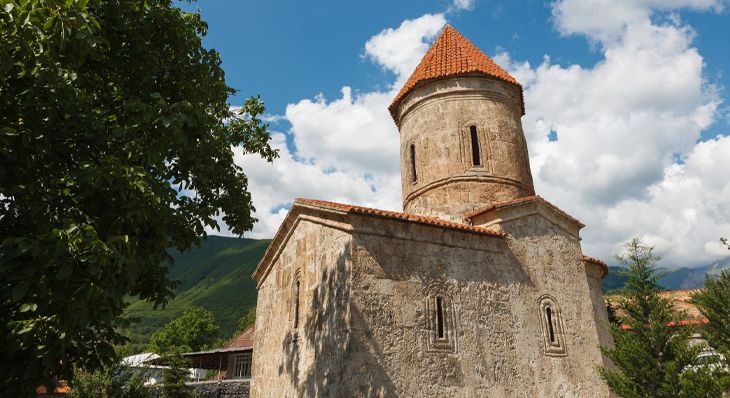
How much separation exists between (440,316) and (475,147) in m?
5.53

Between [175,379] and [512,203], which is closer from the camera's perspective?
[512,203]

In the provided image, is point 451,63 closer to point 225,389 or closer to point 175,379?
point 175,379

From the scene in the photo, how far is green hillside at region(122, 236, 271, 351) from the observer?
68.2 meters

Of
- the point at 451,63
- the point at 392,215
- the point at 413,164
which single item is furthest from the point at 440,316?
the point at 451,63

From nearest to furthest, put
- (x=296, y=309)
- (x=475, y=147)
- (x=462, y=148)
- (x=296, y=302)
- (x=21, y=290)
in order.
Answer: (x=21, y=290), (x=296, y=309), (x=296, y=302), (x=462, y=148), (x=475, y=147)

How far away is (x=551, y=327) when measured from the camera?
8.55 metres

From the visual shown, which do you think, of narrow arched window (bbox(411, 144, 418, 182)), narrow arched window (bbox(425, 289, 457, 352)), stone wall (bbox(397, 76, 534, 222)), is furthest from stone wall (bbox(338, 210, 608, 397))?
narrow arched window (bbox(411, 144, 418, 182))

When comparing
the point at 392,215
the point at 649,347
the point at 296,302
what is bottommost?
the point at 649,347

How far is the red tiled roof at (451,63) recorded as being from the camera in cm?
1173

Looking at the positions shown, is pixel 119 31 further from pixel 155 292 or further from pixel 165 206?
pixel 155 292

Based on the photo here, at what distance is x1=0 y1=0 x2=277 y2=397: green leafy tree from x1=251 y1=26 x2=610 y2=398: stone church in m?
2.78

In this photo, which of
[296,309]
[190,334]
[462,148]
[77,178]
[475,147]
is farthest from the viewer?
[190,334]

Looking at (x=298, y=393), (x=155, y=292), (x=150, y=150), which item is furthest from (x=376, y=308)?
(x=150, y=150)

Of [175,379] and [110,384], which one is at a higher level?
[110,384]
